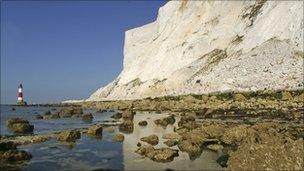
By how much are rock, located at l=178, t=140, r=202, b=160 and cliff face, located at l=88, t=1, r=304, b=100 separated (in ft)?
117

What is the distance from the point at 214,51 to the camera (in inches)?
3297

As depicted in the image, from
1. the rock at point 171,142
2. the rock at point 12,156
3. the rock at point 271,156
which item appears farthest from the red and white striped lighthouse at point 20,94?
the rock at point 271,156

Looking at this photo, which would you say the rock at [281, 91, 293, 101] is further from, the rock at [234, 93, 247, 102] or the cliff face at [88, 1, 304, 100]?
the cliff face at [88, 1, 304, 100]

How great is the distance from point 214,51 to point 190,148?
212 feet

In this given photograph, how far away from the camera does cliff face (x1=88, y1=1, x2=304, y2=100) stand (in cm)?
6281

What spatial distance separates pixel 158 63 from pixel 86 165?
253 ft

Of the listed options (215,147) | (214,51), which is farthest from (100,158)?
(214,51)

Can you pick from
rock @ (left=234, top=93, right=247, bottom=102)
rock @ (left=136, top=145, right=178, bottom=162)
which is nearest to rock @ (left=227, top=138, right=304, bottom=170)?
rock @ (left=136, top=145, right=178, bottom=162)

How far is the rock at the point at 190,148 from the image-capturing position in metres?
19.7

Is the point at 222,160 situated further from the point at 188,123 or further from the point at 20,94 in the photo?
the point at 20,94

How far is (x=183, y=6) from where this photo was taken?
101 metres

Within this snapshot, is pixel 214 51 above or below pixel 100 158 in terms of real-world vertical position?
above

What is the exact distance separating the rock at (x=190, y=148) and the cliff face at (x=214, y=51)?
35543mm

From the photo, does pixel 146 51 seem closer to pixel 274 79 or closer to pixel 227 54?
pixel 227 54
